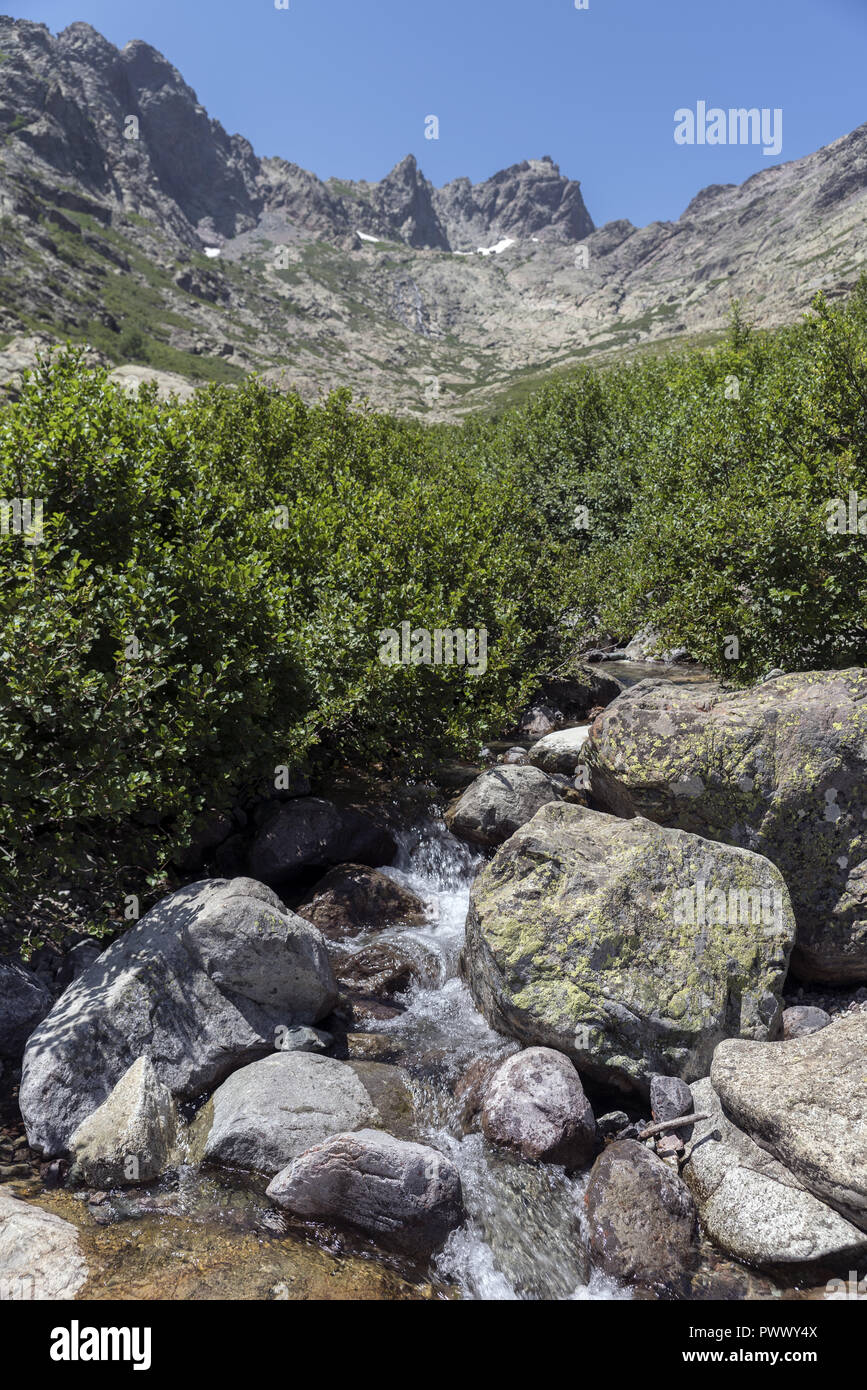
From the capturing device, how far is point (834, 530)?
52.2 ft

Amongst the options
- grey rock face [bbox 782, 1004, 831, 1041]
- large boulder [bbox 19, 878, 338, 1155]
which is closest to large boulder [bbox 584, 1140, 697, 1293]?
grey rock face [bbox 782, 1004, 831, 1041]

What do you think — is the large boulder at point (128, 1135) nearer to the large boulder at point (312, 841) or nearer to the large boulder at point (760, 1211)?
the large boulder at point (312, 841)

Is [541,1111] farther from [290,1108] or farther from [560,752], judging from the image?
[560,752]

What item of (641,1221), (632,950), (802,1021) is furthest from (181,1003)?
(802,1021)

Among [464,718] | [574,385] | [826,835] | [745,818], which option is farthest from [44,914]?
[574,385]

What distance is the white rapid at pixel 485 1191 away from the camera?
26.2 feet

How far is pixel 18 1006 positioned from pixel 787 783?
1355cm

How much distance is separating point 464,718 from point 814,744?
939cm

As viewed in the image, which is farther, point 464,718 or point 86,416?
point 464,718

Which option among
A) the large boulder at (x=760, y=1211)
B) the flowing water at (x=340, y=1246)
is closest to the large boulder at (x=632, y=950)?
the large boulder at (x=760, y=1211)

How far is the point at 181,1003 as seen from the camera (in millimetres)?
10578

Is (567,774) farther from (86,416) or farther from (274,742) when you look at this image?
(86,416)

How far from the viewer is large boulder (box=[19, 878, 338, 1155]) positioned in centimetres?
968

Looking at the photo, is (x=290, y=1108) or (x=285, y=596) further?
(x=285, y=596)
